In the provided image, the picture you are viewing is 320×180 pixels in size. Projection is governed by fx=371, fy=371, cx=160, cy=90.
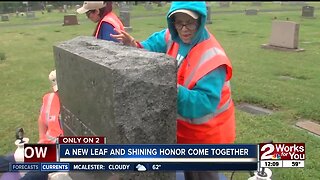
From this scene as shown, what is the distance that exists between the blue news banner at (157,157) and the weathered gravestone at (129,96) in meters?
0.33

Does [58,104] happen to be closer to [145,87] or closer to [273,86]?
[145,87]

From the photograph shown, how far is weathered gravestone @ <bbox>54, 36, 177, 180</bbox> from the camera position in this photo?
6.96 feet

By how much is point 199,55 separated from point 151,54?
0.31 meters

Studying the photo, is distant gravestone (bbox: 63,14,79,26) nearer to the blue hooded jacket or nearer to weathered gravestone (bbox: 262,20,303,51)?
weathered gravestone (bbox: 262,20,303,51)

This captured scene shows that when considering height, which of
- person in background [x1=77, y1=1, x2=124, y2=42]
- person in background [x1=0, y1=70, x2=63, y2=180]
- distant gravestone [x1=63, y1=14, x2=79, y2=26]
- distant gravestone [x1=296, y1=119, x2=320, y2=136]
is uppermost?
person in background [x1=77, y1=1, x2=124, y2=42]

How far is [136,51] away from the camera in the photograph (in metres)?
2.53

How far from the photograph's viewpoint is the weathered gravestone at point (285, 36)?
1106 cm

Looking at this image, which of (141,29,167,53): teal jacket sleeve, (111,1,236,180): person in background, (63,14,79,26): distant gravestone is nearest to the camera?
(111,1,236,180): person in background

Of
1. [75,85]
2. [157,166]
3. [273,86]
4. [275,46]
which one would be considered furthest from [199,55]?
[275,46]

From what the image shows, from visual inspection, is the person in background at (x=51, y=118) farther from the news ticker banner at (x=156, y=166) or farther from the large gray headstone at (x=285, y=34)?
the large gray headstone at (x=285, y=34)

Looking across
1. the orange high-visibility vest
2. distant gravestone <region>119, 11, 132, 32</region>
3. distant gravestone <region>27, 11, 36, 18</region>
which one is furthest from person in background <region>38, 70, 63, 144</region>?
distant gravestone <region>27, 11, 36, 18</region>

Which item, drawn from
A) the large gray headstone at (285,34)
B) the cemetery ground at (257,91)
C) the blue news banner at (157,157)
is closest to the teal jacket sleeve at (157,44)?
the blue news banner at (157,157)

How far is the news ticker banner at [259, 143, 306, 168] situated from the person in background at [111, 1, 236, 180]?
54 centimetres

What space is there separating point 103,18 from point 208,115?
61.3 inches
